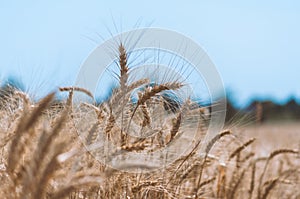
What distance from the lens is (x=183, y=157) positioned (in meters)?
3.60

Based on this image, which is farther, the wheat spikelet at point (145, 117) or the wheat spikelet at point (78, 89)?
the wheat spikelet at point (145, 117)

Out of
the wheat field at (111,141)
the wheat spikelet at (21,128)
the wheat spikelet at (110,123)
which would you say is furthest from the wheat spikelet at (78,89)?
the wheat spikelet at (21,128)

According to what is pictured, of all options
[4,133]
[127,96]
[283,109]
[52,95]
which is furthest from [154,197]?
[283,109]

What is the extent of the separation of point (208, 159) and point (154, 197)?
96 centimetres

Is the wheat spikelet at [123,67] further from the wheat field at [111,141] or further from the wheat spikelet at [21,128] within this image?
the wheat spikelet at [21,128]

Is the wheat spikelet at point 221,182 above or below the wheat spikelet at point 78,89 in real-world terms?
below

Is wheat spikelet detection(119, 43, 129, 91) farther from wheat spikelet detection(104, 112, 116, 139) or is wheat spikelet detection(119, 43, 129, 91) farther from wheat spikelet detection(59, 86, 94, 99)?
wheat spikelet detection(59, 86, 94, 99)

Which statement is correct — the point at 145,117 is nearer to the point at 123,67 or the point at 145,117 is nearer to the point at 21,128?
the point at 123,67

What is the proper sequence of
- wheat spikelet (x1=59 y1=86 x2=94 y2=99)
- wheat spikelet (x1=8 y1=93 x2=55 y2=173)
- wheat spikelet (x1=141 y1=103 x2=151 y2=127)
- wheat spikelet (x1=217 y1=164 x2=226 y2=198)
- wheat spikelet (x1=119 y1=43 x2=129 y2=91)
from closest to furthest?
wheat spikelet (x1=8 y1=93 x2=55 y2=173) < wheat spikelet (x1=119 y1=43 x2=129 y2=91) < wheat spikelet (x1=59 y1=86 x2=94 y2=99) < wheat spikelet (x1=141 y1=103 x2=151 y2=127) < wheat spikelet (x1=217 y1=164 x2=226 y2=198)

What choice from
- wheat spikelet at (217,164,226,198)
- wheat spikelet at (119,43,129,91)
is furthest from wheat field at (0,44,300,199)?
wheat spikelet at (217,164,226,198)

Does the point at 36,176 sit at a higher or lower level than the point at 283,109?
lower

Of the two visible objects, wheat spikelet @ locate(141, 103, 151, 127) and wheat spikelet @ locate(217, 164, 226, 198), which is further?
wheat spikelet @ locate(217, 164, 226, 198)

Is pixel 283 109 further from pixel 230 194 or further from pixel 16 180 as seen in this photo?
pixel 16 180

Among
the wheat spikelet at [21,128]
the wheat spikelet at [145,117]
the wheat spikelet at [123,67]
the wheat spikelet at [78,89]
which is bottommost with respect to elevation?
the wheat spikelet at [21,128]
